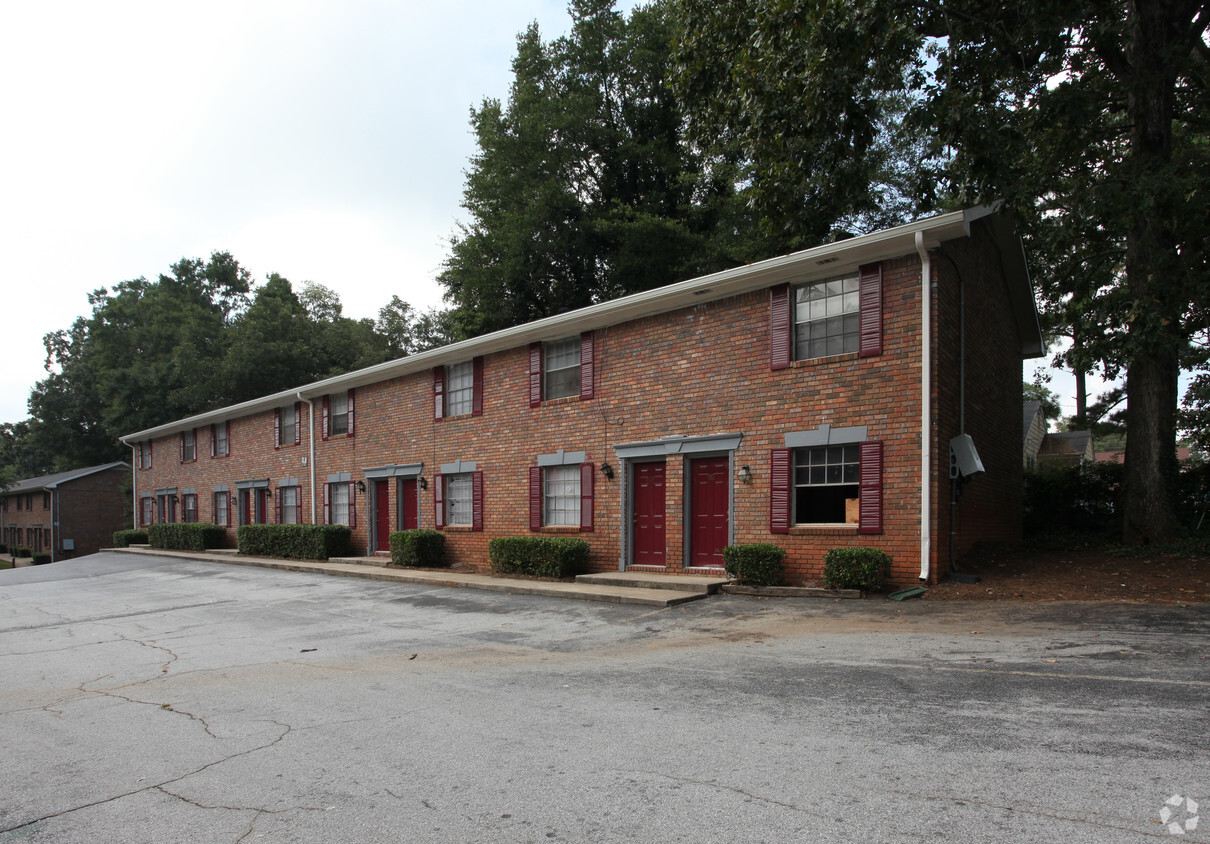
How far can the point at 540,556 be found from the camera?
14.6m

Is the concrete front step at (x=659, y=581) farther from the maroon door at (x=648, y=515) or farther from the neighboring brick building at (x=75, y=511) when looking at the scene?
the neighboring brick building at (x=75, y=511)

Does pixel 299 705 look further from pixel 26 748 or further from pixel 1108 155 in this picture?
pixel 1108 155

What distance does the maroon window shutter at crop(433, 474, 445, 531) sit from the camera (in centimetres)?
1850

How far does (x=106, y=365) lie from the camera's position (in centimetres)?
5309

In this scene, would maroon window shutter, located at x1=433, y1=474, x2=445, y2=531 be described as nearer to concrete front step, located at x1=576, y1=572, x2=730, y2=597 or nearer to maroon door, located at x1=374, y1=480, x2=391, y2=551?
maroon door, located at x1=374, y1=480, x2=391, y2=551

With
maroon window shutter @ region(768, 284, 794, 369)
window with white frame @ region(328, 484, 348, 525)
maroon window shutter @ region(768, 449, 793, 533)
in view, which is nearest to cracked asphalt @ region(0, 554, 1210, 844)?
maroon window shutter @ region(768, 449, 793, 533)

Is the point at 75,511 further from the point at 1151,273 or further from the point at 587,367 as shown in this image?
the point at 1151,273

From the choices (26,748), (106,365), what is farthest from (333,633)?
(106,365)

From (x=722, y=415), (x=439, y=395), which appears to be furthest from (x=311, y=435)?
(x=722, y=415)

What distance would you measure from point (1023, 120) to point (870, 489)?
24.3 feet

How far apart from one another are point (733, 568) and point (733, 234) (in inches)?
677

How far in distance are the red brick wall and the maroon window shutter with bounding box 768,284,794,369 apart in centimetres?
14

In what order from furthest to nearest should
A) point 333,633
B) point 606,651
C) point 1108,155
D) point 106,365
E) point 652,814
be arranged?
point 106,365, point 1108,155, point 333,633, point 606,651, point 652,814

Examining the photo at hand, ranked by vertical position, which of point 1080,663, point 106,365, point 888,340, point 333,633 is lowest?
point 333,633
